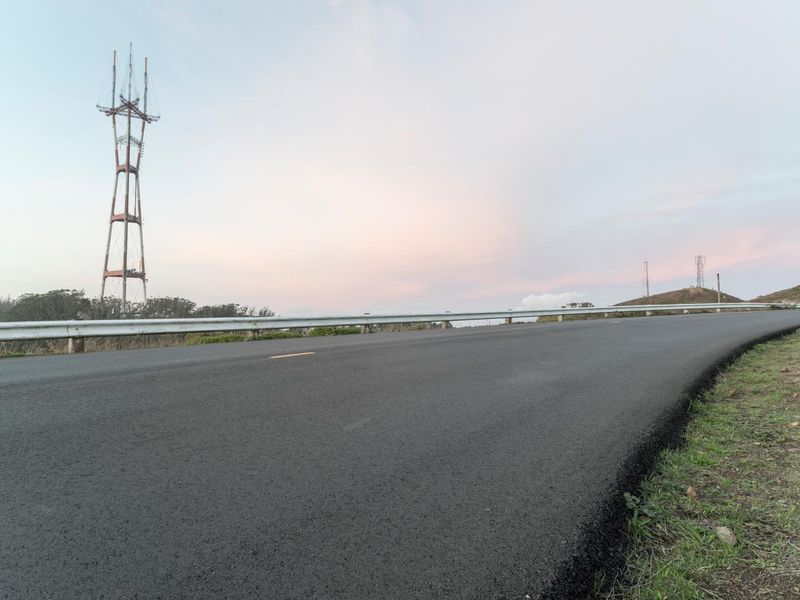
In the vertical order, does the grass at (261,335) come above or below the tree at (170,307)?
below

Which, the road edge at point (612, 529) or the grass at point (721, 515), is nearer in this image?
the road edge at point (612, 529)

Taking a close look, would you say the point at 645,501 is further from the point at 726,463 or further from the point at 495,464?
the point at 726,463

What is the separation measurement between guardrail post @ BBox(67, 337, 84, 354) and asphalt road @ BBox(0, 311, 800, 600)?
18.5 feet

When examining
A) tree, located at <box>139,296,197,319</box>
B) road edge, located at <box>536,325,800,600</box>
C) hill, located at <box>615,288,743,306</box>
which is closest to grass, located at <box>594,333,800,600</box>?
road edge, located at <box>536,325,800,600</box>

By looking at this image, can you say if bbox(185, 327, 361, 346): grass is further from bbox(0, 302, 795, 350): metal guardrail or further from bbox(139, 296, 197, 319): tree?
bbox(139, 296, 197, 319): tree

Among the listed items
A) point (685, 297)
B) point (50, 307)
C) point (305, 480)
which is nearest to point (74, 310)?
point (50, 307)

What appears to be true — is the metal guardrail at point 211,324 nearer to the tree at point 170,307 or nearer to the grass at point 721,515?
the tree at point 170,307

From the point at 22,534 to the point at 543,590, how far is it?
2501 millimetres

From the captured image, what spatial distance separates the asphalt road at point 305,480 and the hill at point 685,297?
→ 76.3 meters

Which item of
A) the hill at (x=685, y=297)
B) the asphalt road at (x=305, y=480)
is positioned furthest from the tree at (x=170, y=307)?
the hill at (x=685, y=297)

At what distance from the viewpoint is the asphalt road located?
1.90 meters

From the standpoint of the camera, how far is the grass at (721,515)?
209 centimetres

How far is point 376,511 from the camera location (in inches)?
95.0

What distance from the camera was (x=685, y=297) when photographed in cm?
7431
